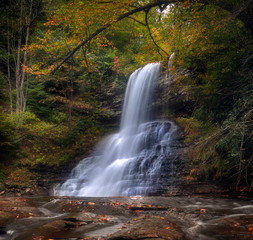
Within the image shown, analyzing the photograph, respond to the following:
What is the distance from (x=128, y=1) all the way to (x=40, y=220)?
672cm

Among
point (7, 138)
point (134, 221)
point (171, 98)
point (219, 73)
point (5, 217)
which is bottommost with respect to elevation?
point (134, 221)

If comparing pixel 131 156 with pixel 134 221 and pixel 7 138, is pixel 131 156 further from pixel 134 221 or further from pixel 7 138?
pixel 134 221

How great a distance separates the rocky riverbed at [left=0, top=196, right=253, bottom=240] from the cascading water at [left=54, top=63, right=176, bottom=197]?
286cm

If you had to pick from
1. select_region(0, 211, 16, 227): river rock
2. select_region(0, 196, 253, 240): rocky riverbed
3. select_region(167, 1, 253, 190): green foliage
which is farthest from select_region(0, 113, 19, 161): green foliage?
select_region(167, 1, 253, 190): green foliage

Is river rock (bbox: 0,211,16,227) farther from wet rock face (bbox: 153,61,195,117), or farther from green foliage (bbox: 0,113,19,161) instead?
wet rock face (bbox: 153,61,195,117)

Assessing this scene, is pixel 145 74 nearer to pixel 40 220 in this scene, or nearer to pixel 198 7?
pixel 198 7

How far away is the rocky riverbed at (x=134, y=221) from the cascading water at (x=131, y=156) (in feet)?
9.39

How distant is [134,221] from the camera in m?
4.41

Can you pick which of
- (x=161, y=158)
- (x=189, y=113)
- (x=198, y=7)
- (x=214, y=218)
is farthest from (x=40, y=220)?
(x=189, y=113)

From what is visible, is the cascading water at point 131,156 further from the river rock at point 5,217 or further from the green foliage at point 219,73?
the river rock at point 5,217

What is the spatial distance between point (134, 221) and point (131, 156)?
7.44 meters

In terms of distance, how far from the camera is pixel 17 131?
38.8 feet

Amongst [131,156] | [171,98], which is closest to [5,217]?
[131,156]

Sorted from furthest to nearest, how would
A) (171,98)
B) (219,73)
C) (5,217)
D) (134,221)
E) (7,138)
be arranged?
(171,98) < (7,138) < (219,73) < (134,221) < (5,217)
